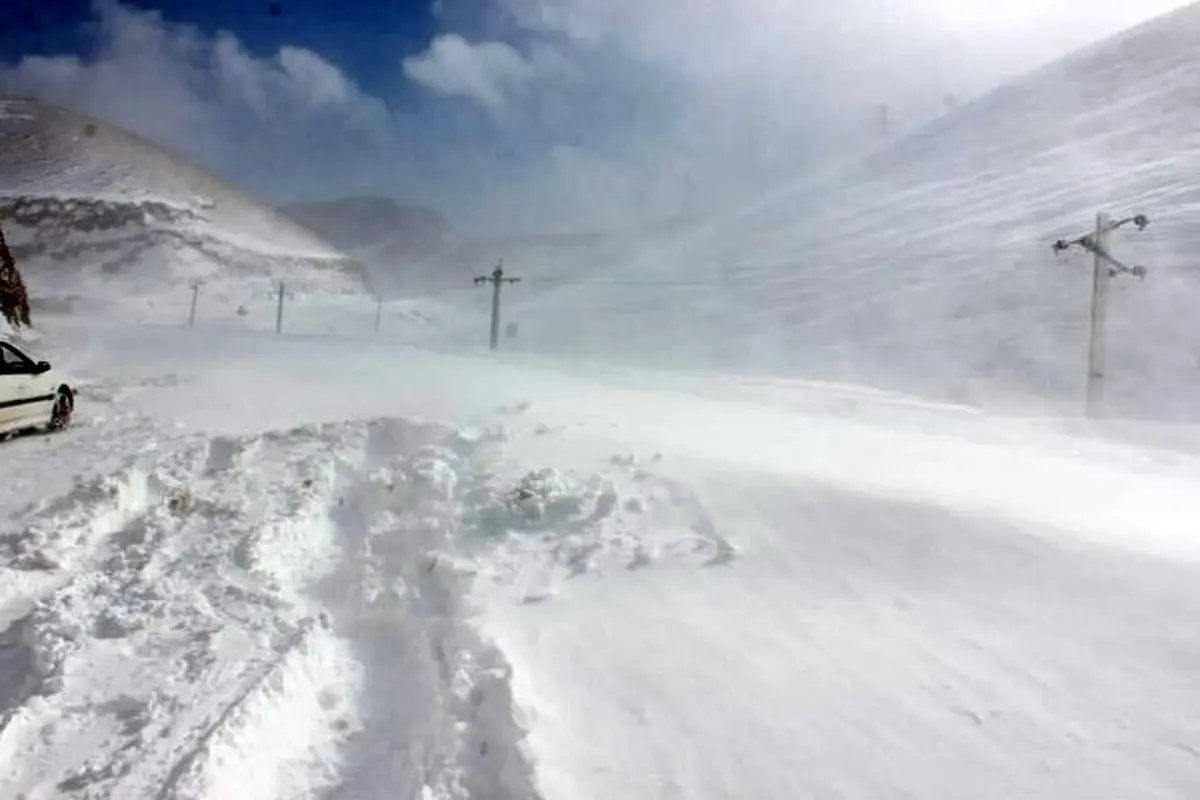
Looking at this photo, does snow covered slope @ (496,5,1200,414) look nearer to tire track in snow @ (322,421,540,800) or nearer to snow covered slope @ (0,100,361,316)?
tire track in snow @ (322,421,540,800)

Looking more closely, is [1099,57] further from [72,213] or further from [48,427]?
[72,213]

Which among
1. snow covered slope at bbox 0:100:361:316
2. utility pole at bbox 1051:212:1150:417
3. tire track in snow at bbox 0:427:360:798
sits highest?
snow covered slope at bbox 0:100:361:316

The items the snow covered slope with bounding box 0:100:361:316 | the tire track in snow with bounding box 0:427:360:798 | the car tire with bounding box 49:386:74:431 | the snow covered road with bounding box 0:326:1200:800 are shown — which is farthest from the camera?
the snow covered slope with bounding box 0:100:361:316

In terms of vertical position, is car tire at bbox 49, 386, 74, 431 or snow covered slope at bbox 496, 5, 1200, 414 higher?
snow covered slope at bbox 496, 5, 1200, 414

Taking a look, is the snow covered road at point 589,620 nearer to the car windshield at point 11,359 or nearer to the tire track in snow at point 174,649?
the tire track in snow at point 174,649

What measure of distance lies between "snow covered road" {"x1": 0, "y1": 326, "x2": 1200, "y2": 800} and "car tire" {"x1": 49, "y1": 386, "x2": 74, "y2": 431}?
1349 mm

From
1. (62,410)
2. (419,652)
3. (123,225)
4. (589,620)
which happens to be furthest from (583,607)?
(123,225)

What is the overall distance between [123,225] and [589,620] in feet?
288

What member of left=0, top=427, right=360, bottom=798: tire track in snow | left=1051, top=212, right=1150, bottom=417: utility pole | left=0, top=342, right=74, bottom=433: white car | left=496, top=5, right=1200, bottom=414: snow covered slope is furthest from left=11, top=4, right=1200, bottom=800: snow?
left=496, top=5, right=1200, bottom=414: snow covered slope

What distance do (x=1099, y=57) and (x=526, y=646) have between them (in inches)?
3532

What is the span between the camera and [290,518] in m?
6.66

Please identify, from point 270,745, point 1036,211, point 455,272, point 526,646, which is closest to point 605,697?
point 526,646

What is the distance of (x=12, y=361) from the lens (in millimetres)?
10195

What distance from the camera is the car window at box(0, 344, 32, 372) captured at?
32.4ft
